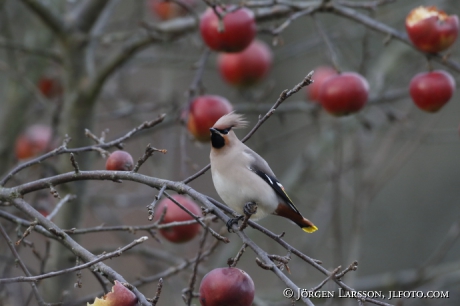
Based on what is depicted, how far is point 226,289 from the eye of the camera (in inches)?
74.1

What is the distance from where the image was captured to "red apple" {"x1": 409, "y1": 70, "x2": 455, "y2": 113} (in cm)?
287

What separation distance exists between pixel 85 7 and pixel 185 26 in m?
0.59

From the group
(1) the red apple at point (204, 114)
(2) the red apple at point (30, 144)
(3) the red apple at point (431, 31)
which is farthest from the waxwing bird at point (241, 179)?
(2) the red apple at point (30, 144)

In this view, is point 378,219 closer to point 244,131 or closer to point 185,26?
point 244,131

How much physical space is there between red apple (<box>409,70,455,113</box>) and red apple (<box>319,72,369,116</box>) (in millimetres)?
240

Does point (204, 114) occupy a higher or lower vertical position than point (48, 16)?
lower

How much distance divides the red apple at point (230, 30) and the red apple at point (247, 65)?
115 centimetres

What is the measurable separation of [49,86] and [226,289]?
292 centimetres

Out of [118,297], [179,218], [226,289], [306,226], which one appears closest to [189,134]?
[179,218]

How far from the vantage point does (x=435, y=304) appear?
409 centimetres

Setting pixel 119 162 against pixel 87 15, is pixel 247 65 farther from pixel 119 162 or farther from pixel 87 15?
pixel 119 162

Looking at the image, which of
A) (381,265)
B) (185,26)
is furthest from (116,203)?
(381,265)

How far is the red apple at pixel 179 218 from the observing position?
2814 mm

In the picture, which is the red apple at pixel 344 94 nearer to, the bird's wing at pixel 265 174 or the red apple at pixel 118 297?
the bird's wing at pixel 265 174
